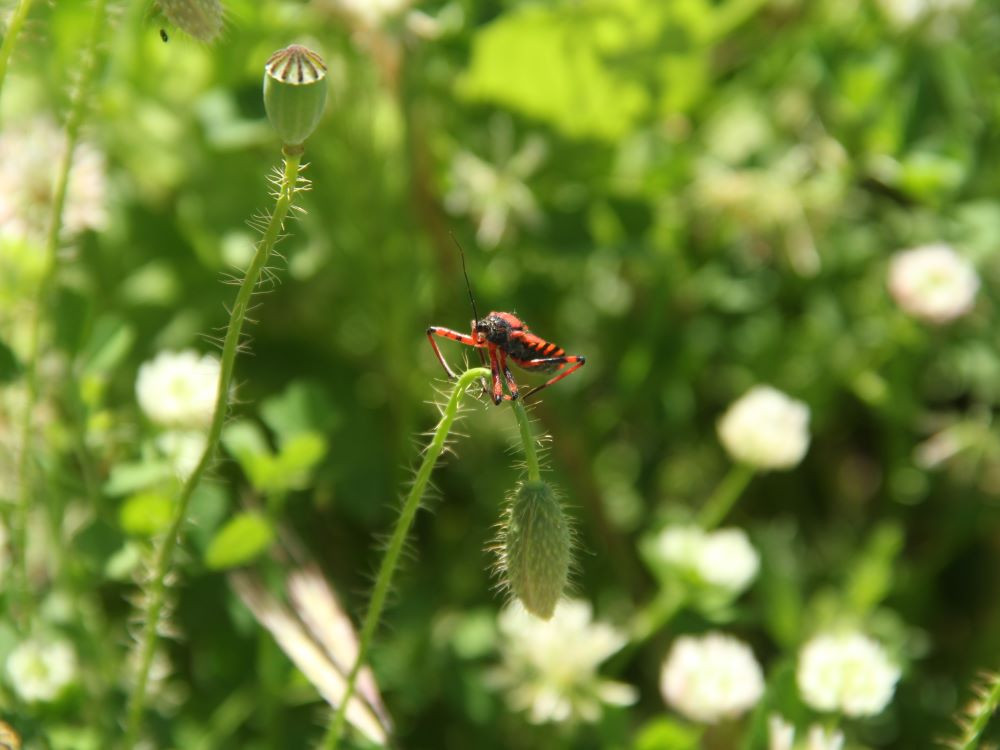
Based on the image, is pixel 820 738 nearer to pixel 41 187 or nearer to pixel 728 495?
pixel 728 495

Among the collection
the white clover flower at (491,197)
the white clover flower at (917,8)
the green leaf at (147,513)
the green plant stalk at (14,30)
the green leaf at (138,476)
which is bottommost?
the green leaf at (147,513)

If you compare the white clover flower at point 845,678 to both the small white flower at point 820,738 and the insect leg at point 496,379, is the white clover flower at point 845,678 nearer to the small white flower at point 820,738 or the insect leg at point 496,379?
the small white flower at point 820,738

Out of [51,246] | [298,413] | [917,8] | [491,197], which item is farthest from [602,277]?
[51,246]

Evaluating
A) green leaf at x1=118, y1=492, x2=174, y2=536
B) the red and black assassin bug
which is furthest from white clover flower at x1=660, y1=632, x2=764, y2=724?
green leaf at x1=118, y1=492, x2=174, y2=536

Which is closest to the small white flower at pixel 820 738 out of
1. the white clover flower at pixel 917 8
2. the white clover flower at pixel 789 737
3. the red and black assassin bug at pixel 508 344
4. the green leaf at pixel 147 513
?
the white clover flower at pixel 789 737

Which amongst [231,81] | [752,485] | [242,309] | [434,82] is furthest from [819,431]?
[242,309]

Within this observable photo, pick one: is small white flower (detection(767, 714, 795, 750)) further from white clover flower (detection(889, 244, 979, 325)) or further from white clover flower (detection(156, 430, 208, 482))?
white clover flower (detection(889, 244, 979, 325))

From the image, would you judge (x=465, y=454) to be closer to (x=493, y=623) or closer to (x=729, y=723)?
(x=493, y=623)
